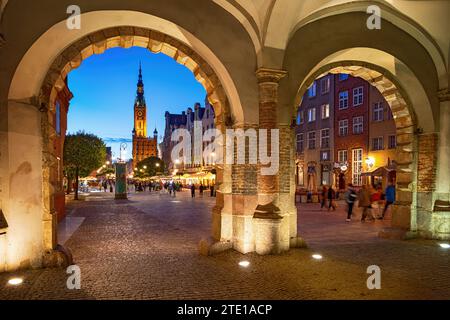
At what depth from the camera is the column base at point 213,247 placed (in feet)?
25.9

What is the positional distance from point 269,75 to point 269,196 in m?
2.92

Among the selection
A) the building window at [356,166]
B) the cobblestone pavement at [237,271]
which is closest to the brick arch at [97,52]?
the cobblestone pavement at [237,271]

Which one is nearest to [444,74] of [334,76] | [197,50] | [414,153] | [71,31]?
[414,153]

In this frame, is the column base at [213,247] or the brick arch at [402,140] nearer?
the column base at [213,247]

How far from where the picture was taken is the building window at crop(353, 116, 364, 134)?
102ft

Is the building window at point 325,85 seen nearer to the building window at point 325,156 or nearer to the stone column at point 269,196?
the building window at point 325,156

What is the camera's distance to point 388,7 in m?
8.93

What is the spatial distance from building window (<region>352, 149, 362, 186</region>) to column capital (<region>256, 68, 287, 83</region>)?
25.7 meters

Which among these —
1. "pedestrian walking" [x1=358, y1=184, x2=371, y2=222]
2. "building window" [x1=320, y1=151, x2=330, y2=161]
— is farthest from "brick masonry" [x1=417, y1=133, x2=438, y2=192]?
"building window" [x1=320, y1=151, x2=330, y2=161]

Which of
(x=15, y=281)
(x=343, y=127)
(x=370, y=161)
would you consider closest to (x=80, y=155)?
(x=15, y=281)

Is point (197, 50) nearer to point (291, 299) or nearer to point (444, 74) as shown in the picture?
point (291, 299)

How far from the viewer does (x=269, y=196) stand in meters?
7.93

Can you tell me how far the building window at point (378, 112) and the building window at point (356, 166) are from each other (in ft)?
11.4

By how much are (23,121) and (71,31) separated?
→ 2.12 metres
